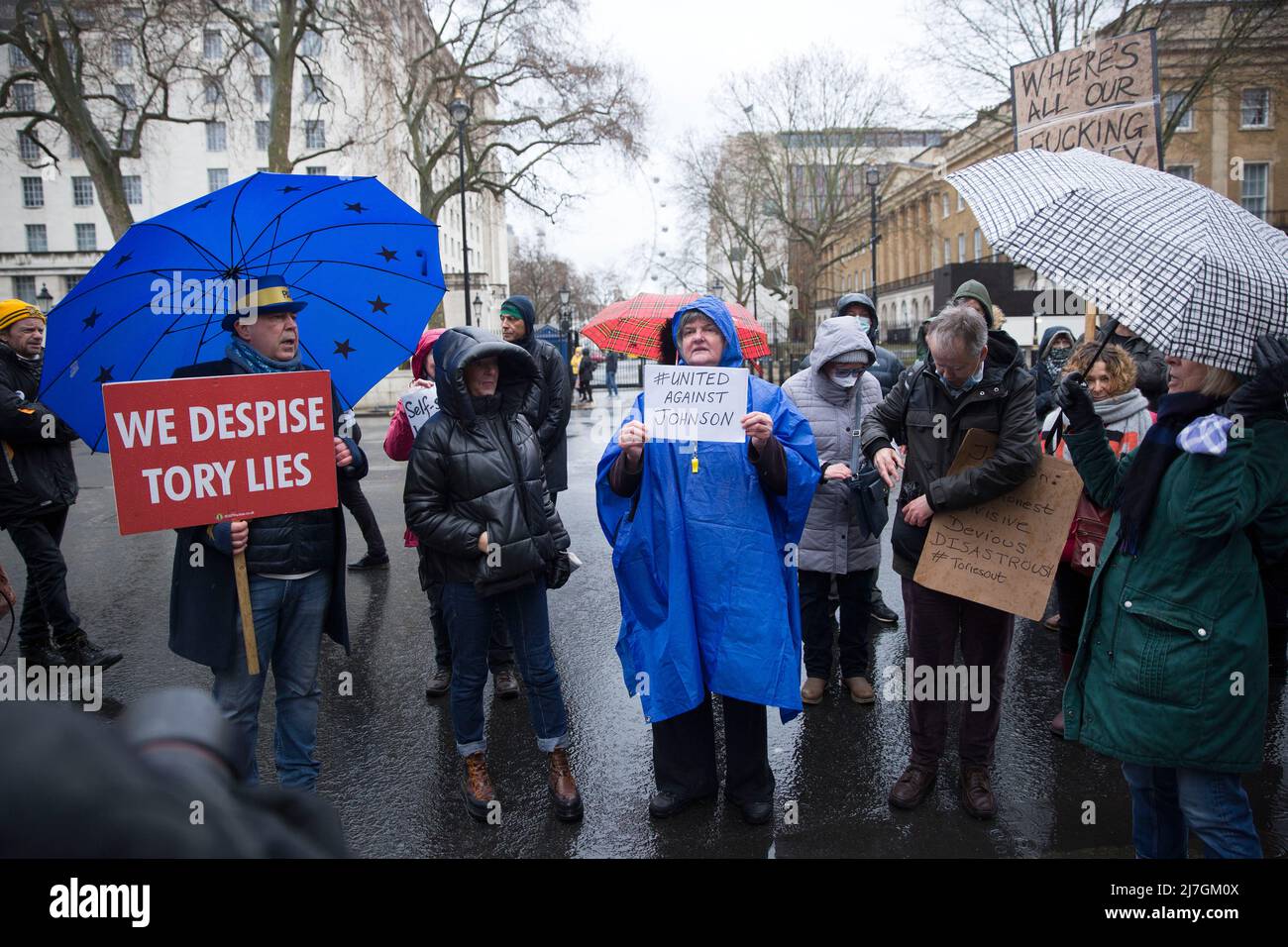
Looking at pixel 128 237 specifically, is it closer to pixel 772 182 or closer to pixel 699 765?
pixel 699 765

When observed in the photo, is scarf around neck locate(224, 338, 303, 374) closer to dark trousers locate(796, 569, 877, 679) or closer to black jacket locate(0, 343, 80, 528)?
black jacket locate(0, 343, 80, 528)

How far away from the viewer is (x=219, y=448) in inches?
118

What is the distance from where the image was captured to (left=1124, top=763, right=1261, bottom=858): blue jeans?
2.48m

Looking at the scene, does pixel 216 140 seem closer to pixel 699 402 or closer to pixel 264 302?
pixel 264 302

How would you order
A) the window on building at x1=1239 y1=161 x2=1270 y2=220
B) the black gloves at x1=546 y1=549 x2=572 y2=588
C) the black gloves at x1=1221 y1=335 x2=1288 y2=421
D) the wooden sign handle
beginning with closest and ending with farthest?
1. the black gloves at x1=1221 y1=335 x2=1288 y2=421
2. the wooden sign handle
3. the black gloves at x1=546 y1=549 x2=572 y2=588
4. the window on building at x1=1239 y1=161 x2=1270 y2=220

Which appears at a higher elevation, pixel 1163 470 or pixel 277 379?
pixel 277 379

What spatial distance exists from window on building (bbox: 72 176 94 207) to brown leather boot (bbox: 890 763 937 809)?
76327 millimetres

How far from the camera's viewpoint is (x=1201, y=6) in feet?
73.2

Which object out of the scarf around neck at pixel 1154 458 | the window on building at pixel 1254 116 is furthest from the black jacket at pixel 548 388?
the window on building at pixel 1254 116

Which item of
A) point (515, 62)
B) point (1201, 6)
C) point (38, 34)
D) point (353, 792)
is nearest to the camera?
point (353, 792)

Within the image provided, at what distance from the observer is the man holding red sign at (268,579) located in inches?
124

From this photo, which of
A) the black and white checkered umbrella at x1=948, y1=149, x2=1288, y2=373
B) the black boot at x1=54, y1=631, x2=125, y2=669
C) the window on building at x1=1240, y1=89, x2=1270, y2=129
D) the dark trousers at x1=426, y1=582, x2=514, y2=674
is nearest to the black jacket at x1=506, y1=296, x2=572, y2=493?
the dark trousers at x1=426, y1=582, x2=514, y2=674

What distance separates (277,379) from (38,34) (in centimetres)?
2370

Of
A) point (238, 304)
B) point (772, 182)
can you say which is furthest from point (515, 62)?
point (238, 304)
